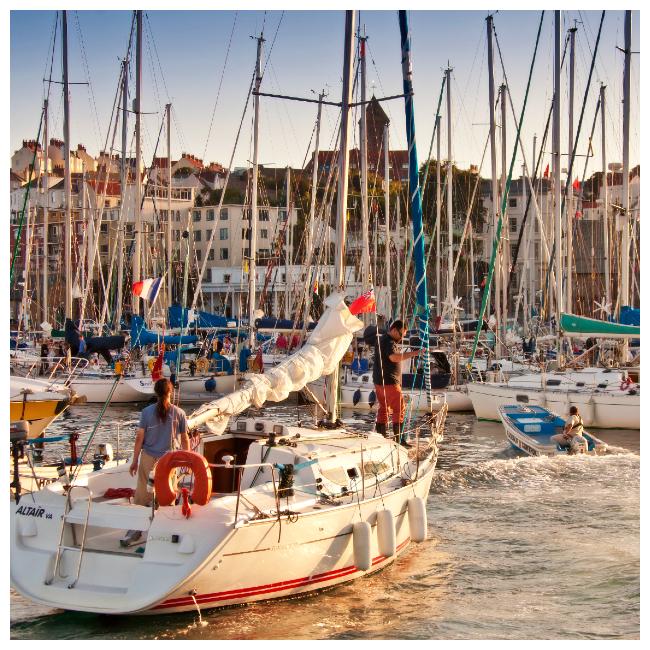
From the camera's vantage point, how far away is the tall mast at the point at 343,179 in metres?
15.9

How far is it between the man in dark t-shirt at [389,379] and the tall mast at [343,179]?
0.74 metres

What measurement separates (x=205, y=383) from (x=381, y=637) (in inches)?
997

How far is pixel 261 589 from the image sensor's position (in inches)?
451

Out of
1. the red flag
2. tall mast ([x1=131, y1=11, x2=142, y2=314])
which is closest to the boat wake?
the red flag

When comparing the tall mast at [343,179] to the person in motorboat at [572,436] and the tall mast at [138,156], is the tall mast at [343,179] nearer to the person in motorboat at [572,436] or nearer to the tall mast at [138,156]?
the person in motorboat at [572,436]

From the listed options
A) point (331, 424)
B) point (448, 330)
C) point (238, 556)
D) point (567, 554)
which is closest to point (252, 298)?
point (448, 330)

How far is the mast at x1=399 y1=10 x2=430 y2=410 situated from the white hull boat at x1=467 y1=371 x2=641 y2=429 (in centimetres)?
1256

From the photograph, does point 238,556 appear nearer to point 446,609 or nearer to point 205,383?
point 446,609

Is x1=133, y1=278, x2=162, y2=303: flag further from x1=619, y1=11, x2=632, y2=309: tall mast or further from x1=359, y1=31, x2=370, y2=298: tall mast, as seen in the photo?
x1=619, y1=11, x2=632, y2=309: tall mast

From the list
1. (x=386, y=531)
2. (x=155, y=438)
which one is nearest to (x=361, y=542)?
(x=386, y=531)

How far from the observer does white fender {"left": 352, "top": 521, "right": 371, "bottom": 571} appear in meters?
12.3

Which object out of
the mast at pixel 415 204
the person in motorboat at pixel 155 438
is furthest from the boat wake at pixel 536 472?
the person in motorboat at pixel 155 438

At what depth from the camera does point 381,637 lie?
36.7 ft
